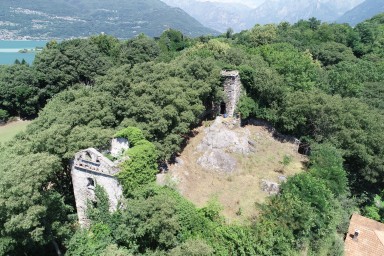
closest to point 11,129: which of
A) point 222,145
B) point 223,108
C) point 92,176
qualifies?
point 92,176

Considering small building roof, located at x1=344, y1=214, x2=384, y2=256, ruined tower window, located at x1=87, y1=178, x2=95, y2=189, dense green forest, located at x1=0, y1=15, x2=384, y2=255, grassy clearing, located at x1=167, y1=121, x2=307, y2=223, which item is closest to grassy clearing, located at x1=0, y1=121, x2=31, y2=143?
dense green forest, located at x1=0, y1=15, x2=384, y2=255

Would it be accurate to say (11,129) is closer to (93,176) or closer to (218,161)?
(93,176)

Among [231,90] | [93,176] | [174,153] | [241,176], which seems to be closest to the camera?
[93,176]

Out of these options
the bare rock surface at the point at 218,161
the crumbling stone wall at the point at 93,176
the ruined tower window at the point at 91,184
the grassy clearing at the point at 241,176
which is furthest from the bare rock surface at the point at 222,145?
the ruined tower window at the point at 91,184

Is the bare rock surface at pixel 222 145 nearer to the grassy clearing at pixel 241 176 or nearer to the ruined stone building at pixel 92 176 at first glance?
the grassy clearing at pixel 241 176

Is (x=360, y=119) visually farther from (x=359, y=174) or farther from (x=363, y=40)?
(x=363, y=40)
